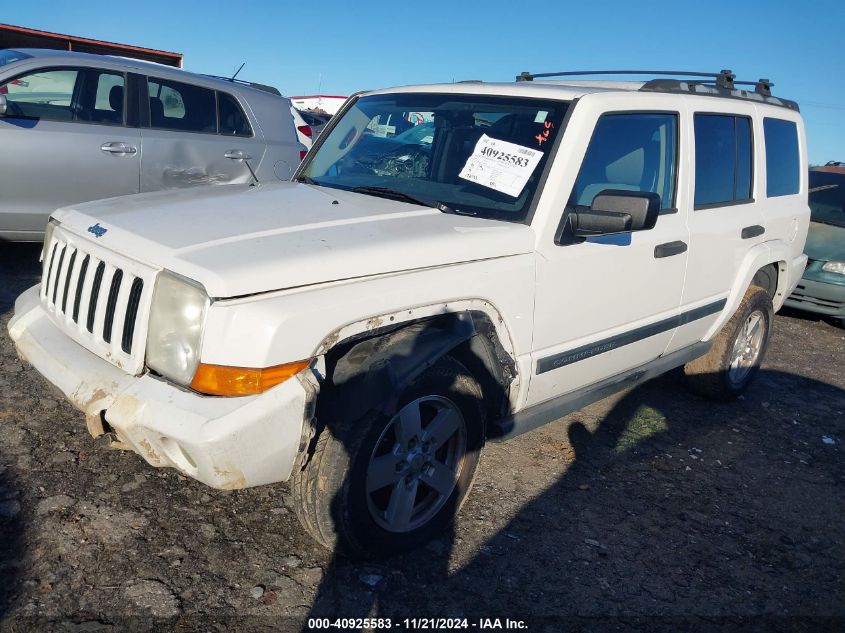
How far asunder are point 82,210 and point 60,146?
2955 mm

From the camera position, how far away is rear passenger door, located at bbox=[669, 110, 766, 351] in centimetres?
388

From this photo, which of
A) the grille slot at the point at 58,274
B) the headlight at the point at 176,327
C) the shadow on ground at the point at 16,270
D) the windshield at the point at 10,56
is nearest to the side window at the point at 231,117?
the windshield at the point at 10,56

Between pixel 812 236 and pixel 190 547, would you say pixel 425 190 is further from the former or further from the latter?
pixel 812 236

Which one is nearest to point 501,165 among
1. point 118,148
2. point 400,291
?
point 400,291

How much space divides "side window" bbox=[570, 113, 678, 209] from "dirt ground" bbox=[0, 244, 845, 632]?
1.43 m

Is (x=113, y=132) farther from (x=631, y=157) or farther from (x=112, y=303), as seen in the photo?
(x=631, y=157)

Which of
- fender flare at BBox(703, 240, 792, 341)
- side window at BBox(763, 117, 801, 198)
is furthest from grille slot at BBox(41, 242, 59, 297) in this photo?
side window at BBox(763, 117, 801, 198)

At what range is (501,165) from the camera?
10.4 ft

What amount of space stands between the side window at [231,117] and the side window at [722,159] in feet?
13.7

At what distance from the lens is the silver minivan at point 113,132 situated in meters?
5.40

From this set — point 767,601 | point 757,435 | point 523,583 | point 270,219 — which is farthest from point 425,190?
point 757,435

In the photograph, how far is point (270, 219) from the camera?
9.12 feet

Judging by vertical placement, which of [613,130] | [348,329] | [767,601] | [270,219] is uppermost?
[613,130]

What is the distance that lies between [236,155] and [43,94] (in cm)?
153
